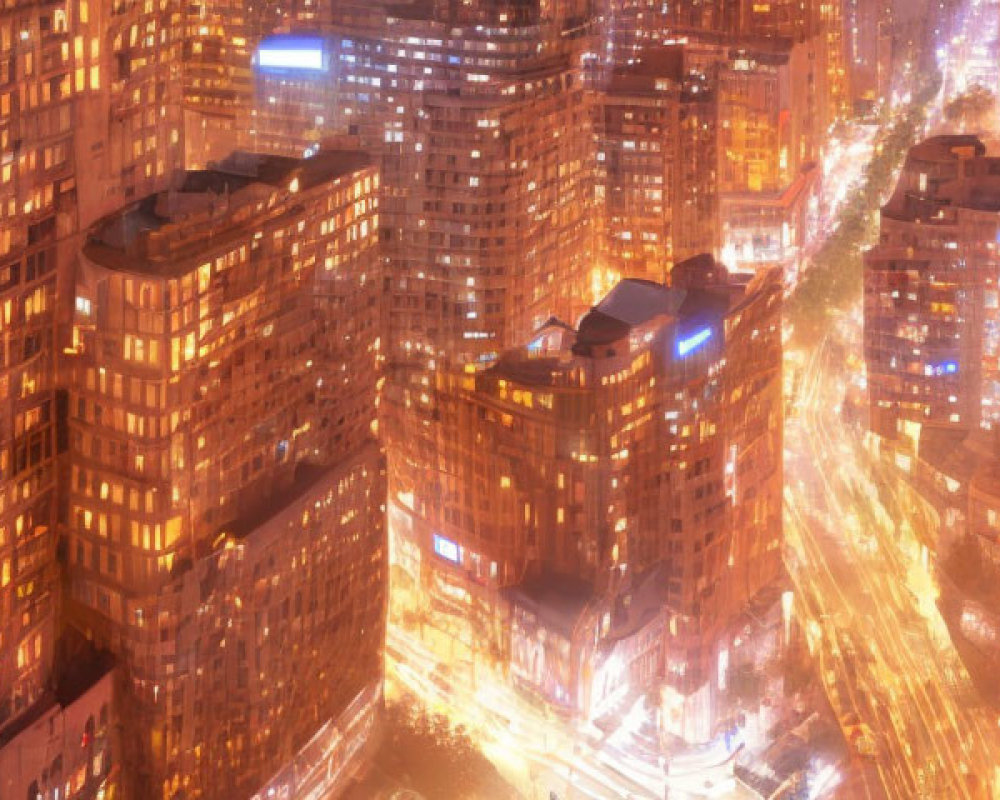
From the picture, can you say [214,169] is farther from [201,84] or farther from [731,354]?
[201,84]

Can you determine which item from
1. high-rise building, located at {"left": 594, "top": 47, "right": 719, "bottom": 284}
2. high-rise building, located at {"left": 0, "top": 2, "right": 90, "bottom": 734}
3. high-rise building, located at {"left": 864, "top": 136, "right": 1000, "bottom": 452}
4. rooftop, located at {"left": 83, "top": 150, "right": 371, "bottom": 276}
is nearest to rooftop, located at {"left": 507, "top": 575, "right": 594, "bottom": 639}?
rooftop, located at {"left": 83, "top": 150, "right": 371, "bottom": 276}

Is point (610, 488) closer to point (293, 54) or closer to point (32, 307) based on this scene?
point (293, 54)

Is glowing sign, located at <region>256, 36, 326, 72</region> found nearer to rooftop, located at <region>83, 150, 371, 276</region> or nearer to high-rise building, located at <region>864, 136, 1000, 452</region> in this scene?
rooftop, located at <region>83, 150, 371, 276</region>

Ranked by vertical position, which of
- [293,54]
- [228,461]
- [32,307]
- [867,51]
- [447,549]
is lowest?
[447,549]

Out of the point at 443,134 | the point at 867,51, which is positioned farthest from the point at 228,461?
the point at 867,51

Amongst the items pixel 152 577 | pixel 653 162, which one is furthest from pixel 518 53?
pixel 152 577

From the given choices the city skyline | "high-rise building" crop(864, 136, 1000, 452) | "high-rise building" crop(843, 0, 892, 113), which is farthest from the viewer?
"high-rise building" crop(843, 0, 892, 113)
